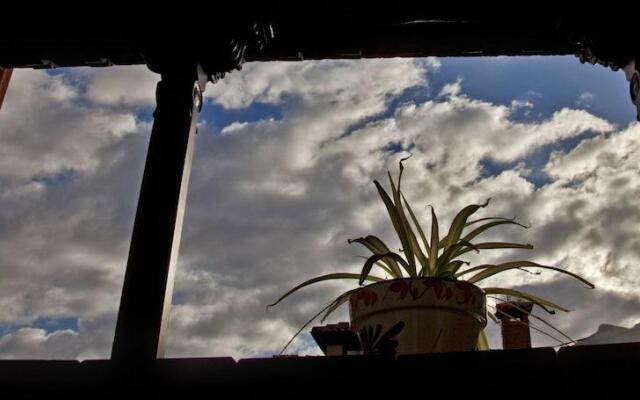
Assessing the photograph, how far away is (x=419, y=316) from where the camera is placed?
123 cm

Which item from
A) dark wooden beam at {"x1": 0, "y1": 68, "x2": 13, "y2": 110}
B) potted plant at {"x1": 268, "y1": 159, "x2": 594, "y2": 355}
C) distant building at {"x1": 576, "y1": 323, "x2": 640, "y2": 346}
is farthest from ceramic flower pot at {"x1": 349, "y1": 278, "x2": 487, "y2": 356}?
dark wooden beam at {"x1": 0, "y1": 68, "x2": 13, "y2": 110}

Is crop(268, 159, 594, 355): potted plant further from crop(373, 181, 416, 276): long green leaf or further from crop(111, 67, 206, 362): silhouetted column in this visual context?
crop(111, 67, 206, 362): silhouetted column

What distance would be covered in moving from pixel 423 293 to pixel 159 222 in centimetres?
60

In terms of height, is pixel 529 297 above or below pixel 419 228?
below

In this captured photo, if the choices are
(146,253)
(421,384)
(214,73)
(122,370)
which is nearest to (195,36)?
(214,73)

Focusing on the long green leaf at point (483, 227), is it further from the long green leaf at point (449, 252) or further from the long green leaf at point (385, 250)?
the long green leaf at point (385, 250)

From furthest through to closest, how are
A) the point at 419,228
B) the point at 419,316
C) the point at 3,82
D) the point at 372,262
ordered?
the point at 3,82 < the point at 419,228 < the point at 372,262 < the point at 419,316

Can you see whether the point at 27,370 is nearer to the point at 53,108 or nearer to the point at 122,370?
the point at 122,370

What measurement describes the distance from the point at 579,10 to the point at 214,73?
1.00m

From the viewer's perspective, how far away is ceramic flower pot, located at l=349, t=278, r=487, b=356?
1217mm

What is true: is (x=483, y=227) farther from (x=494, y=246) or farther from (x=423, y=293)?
(x=423, y=293)

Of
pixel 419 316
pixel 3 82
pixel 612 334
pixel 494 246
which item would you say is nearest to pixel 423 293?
pixel 419 316

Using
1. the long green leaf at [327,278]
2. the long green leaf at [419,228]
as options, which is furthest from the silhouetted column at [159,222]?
the long green leaf at [419,228]

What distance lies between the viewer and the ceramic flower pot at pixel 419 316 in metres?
1.22
